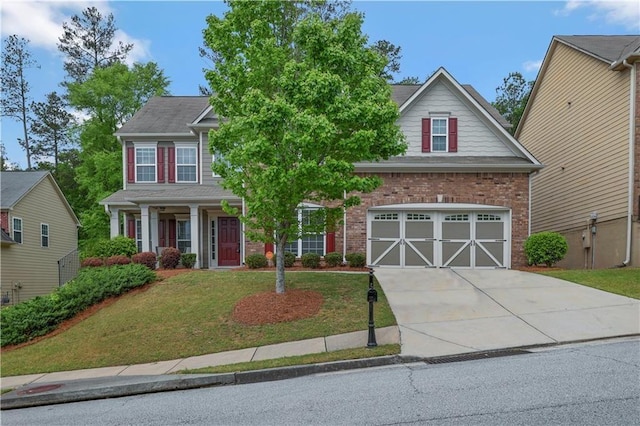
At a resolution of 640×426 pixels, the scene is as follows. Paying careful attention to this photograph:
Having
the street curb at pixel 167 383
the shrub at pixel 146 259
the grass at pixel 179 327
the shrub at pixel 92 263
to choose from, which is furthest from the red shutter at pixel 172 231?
the street curb at pixel 167 383

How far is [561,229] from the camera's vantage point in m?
17.6

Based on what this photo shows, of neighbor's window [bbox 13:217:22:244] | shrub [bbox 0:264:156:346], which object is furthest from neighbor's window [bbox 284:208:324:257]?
neighbor's window [bbox 13:217:22:244]

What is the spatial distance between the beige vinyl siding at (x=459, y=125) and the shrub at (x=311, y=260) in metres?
4.95

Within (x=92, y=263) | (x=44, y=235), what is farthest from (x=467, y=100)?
(x=44, y=235)

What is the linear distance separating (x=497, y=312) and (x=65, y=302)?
33.6ft

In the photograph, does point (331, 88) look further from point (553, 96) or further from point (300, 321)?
point (553, 96)

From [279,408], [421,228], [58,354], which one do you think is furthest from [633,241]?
[58,354]

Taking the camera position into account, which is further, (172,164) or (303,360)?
(172,164)

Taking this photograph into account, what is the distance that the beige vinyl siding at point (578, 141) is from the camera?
14.4m

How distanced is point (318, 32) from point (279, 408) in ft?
24.6

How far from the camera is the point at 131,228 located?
1934 centimetres

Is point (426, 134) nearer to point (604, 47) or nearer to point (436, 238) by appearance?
point (436, 238)

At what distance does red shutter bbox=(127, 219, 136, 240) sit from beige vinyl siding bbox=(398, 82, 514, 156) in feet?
39.2

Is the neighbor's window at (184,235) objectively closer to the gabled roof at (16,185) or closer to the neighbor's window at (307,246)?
the neighbor's window at (307,246)
